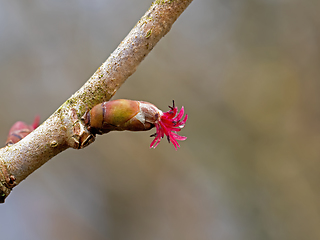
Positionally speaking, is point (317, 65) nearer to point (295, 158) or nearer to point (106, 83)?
point (295, 158)

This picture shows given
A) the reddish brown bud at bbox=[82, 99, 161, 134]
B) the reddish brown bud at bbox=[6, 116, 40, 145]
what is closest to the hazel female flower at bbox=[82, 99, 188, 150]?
the reddish brown bud at bbox=[82, 99, 161, 134]

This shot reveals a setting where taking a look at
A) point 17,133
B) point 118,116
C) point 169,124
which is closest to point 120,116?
point 118,116

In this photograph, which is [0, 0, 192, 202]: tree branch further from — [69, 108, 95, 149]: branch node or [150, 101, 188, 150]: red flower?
[150, 101, 188, 150]: red flower

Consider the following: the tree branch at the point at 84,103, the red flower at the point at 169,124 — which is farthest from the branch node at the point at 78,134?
the red flower at the point at 169,124

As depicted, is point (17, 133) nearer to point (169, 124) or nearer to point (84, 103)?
point (84, 103)

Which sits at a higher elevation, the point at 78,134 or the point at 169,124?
the point at 169,124

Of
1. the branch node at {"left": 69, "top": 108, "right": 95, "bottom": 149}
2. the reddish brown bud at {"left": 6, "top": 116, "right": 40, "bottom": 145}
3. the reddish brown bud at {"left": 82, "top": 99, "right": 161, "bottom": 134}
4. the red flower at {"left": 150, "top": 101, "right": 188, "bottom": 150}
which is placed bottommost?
the reddish brown bud at {"left": 6, "top": 116, "right": 40, "bottom": 145}

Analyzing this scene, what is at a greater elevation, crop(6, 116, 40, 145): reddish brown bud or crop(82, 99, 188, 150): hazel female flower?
crop(82, 99, 188, 150): hazel female flower

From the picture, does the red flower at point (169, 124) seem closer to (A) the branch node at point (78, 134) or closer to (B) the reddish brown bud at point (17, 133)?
(A) the branch node at point (78, 134)

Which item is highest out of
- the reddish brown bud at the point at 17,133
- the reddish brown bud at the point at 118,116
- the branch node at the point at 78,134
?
the reddish brown bud at the point at 118,116
